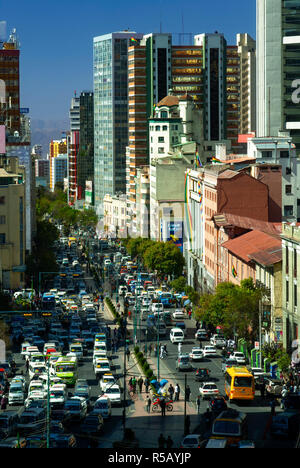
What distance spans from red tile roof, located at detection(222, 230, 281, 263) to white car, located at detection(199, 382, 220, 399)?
24.3 meters

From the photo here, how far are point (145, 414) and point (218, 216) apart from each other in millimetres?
50212

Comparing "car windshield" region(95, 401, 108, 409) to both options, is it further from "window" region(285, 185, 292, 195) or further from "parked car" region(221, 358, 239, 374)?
"window" region(285, 185, 292, 195)

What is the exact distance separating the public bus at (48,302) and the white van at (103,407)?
45.7 m

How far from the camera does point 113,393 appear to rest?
67.8 metres

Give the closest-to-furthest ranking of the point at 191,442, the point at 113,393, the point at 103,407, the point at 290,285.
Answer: the point at 191,442
the point at 103,407
the point at 113,393
the point at 290,285

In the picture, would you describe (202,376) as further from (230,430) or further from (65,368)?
(230,430)

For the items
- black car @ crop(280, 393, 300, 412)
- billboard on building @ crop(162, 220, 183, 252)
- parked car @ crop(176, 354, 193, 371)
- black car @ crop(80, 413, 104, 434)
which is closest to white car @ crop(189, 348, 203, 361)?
parked car @ crop(176, 354, 193, 371)

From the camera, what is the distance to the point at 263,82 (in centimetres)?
13212

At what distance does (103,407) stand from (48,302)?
4951 centimetres

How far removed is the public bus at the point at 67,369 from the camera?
2862 inches

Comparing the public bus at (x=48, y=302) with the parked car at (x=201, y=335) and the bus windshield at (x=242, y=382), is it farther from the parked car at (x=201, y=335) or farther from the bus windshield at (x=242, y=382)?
the bus windshield at (x=242, y=382)

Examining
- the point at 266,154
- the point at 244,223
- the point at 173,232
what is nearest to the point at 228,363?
the point at 244,223
